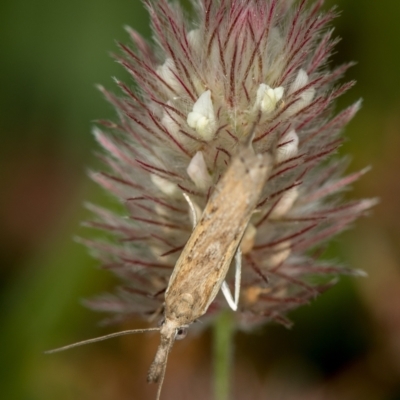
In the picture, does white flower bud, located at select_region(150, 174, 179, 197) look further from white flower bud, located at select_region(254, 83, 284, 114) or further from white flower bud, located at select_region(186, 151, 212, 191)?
white flower bud, located at select_region(254, 83, 284, 114)

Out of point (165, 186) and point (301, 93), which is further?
point (165, 186)

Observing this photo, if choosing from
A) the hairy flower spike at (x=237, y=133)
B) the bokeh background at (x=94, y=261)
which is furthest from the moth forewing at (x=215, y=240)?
the bokeh background at (x=94, y=261)

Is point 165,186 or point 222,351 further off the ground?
point 165,186

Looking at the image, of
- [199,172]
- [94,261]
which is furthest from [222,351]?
[94,261]

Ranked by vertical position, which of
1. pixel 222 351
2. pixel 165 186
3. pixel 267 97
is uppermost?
pixel 267 97

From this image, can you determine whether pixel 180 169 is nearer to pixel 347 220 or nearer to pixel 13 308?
pixel 347 220

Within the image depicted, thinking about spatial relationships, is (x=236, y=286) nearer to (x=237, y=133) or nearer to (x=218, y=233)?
(x=218, y=233)

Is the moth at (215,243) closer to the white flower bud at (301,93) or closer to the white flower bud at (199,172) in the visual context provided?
the white flower bud at (199,172)
